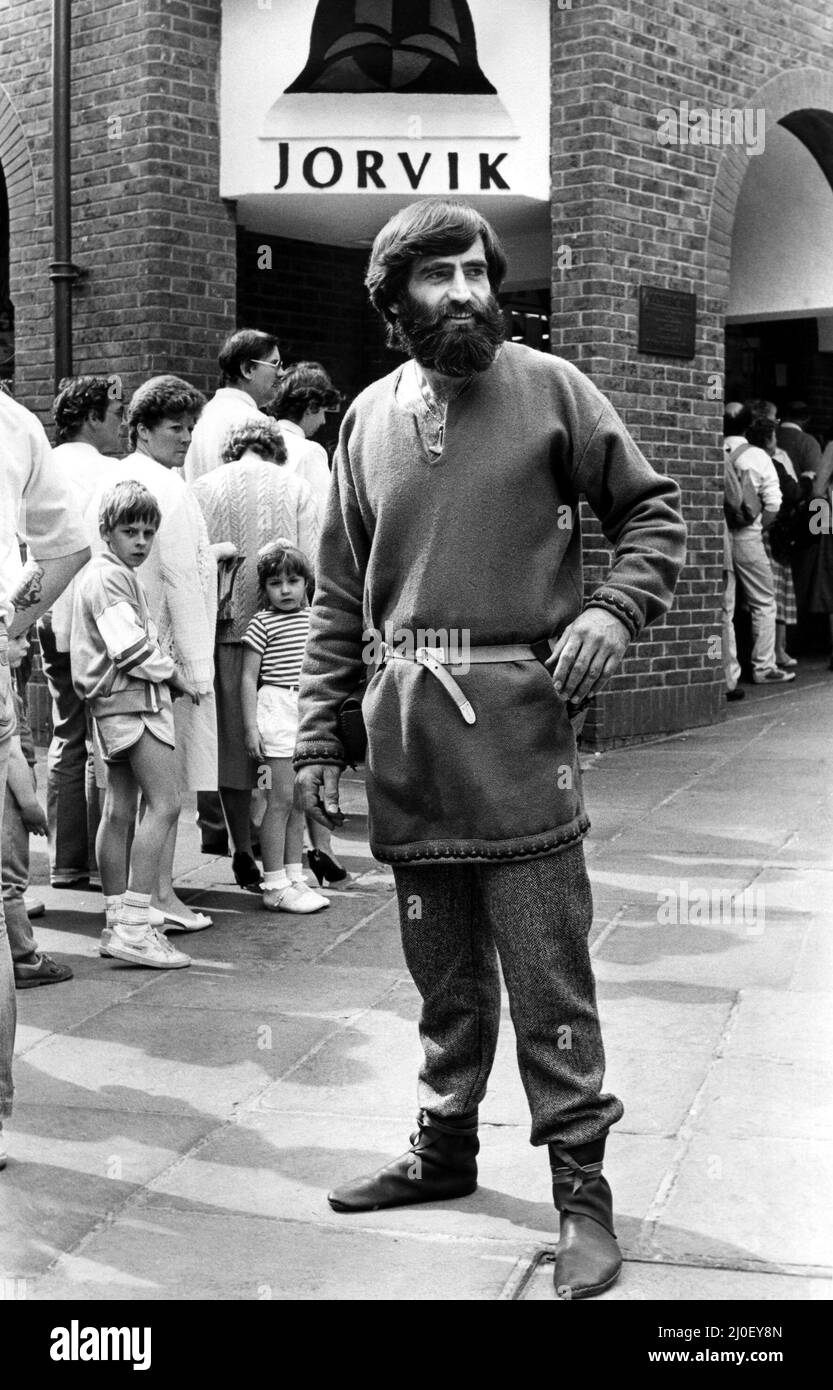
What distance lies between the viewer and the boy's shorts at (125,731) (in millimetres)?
5586

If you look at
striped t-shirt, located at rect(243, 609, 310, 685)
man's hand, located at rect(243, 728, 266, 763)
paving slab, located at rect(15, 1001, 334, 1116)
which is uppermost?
striped t-shirt, located at rect(243, 609, 310, 685)

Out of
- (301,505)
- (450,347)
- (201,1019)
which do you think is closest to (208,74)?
(301,505)

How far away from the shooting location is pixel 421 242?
325 centimetres

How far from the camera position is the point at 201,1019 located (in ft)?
16.3

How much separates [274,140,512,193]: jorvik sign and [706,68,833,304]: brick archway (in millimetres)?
1505

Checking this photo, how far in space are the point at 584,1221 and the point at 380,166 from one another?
284 inches

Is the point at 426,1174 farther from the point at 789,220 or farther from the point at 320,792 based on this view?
the point at 789,220

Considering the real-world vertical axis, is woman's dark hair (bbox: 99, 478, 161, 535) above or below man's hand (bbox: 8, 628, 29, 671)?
above

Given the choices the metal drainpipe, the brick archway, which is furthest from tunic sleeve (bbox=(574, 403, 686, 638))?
the brick archway

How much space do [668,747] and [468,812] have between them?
6.44 m

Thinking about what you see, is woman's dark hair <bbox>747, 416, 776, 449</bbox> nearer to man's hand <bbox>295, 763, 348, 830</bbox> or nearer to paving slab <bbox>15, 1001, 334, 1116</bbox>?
paving slab <bbox>15, 1001, 334, 1116</bbox>

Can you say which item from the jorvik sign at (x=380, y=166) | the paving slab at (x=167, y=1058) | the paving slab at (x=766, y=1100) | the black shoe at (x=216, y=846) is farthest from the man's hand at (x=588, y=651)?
the jorvik sign at (x=380, y=166)

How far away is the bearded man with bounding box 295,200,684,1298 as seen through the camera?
3.26 meters
